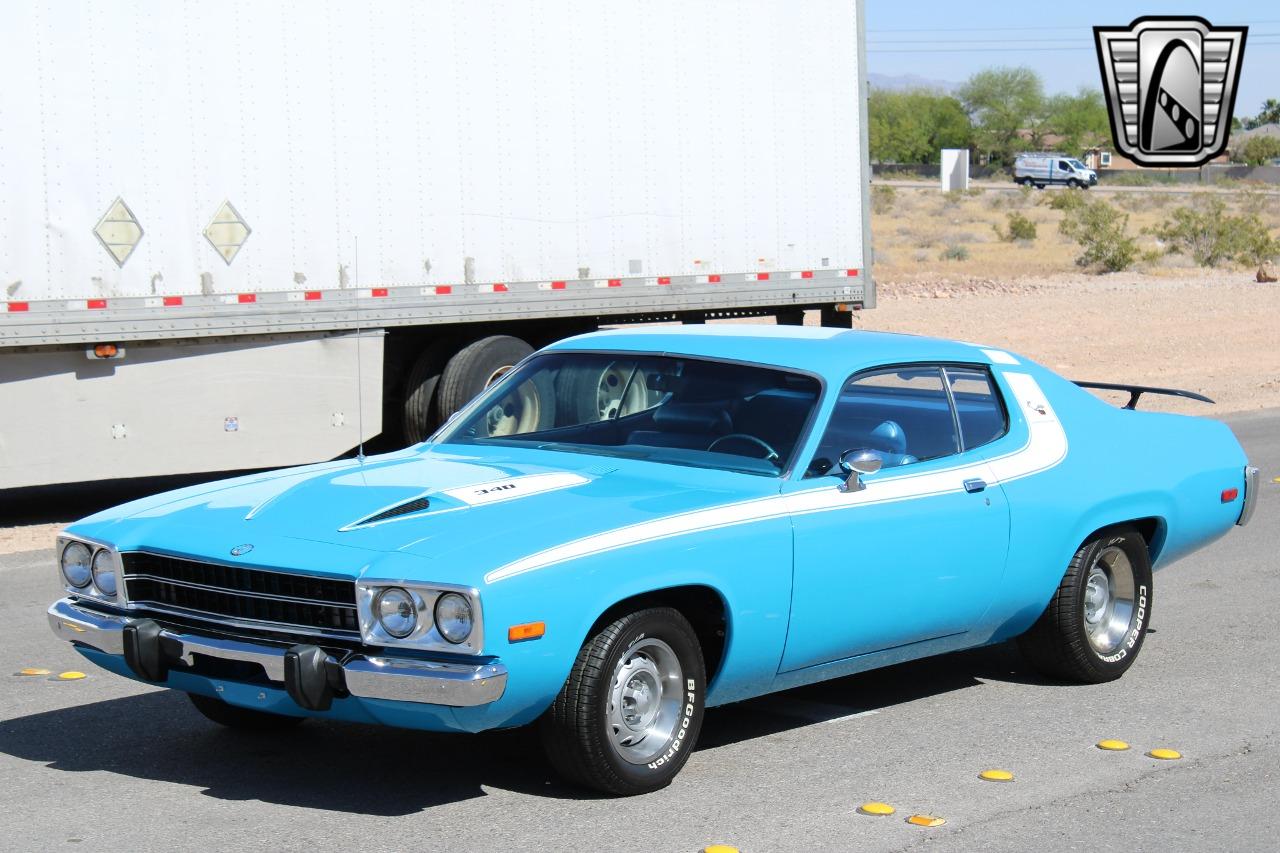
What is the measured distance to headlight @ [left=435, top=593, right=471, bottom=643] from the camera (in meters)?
4.97

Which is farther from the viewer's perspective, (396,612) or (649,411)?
(649,411)

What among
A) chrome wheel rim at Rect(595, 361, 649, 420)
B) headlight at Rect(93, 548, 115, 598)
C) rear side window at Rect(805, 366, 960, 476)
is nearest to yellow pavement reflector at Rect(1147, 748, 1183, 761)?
rear side window at Rect(805, 366, 960, 476)

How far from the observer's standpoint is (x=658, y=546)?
540cm

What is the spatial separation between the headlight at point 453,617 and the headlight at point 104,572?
127 cm

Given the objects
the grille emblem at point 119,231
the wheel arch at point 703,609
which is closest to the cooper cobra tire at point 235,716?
the wheel arch at point 703,609

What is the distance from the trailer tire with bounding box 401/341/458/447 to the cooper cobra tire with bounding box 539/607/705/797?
330 inches

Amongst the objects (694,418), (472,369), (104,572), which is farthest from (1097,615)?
(472,369)

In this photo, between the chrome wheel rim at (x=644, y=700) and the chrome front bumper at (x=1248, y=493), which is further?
the chrome front bumper at (x=1248, y=493)

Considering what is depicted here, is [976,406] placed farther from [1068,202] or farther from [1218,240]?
[1068,202]

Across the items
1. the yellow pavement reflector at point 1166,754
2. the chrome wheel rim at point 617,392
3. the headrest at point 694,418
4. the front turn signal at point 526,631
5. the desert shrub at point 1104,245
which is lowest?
the yellow pavement reflector at point 1166,754

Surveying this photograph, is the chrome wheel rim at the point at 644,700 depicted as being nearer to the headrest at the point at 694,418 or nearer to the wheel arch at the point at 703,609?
the wheel arch at the point at 703,609

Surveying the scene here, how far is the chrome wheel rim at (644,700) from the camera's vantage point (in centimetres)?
538

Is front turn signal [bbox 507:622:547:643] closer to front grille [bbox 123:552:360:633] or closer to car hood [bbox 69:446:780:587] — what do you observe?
car hood [bbox 69:446:780:587]

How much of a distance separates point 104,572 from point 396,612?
1.21 meters
